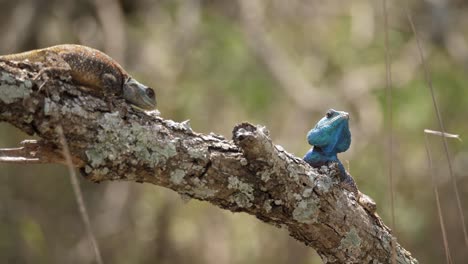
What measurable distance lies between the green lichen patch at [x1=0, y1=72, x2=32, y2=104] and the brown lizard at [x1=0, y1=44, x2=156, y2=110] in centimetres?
22

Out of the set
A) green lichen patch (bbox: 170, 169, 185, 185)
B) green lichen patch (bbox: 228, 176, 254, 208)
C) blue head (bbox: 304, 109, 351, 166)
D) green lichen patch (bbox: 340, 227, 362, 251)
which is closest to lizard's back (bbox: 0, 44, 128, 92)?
green lichen patch (bbox: 170, 169, 185, 185)

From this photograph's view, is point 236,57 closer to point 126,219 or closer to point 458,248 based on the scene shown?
point 126,219

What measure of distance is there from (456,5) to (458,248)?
2364mm

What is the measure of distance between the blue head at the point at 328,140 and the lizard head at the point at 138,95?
0.51 meters

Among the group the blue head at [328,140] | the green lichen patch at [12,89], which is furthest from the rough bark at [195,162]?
the blue head at [328,140]

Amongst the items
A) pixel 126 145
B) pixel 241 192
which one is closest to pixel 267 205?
pixel 241 192

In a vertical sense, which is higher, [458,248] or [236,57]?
[236,57]

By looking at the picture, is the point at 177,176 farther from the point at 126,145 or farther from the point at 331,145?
the point at 331,145

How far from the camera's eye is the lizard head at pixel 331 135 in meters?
2.38

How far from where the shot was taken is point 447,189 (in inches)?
227

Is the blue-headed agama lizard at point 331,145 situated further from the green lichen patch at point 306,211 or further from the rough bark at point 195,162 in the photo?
the green lichen patch at point 306,211

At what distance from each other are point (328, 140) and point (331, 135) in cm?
2

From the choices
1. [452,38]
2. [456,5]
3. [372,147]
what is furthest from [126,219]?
[456,5]

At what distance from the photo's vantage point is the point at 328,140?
238 centimetres
